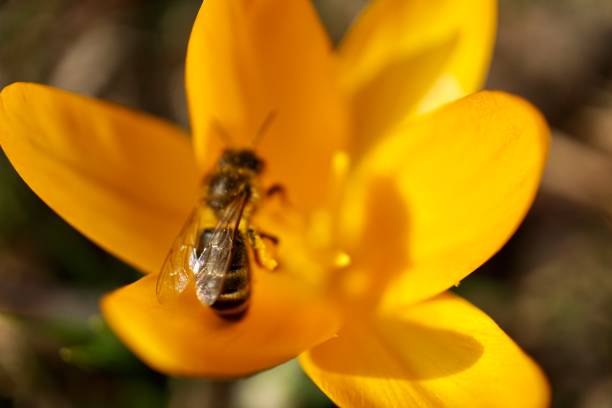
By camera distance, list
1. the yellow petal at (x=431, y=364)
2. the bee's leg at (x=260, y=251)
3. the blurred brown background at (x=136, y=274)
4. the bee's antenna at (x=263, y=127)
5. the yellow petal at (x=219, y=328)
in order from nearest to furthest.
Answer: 1. the yellow petal at (x=219, y=328)
2. the yellow petal at (x=431, y=364)
3. the bee's leg at (x=260, y=251)
4. the bee's antenna at (x=263, y=127)
5. the blurred brown background at (x=136, y=274)

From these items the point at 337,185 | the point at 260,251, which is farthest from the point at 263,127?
the point at 260,251

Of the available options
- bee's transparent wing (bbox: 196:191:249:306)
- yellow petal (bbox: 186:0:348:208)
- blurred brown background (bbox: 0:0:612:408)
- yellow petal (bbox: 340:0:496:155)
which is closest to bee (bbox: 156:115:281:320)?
bee's transparent wing (bbox: 196:191:249:306)

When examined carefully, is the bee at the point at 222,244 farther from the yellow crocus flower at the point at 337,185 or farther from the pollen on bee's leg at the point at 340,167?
the pollen on bee's leg at the point at 340,167

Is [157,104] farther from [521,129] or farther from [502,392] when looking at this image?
[502,392]

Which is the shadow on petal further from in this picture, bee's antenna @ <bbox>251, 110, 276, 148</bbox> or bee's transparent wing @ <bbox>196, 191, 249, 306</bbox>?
bee's transparent wing @ <bbox>196, 191, 249, 306</bbox>

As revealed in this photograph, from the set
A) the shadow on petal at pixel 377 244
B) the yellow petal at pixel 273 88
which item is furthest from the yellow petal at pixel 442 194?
the yellow petal at pixel 273 88

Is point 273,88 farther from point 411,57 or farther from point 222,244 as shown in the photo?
point 222,244

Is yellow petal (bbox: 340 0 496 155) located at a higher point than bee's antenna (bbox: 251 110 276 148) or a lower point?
higher
